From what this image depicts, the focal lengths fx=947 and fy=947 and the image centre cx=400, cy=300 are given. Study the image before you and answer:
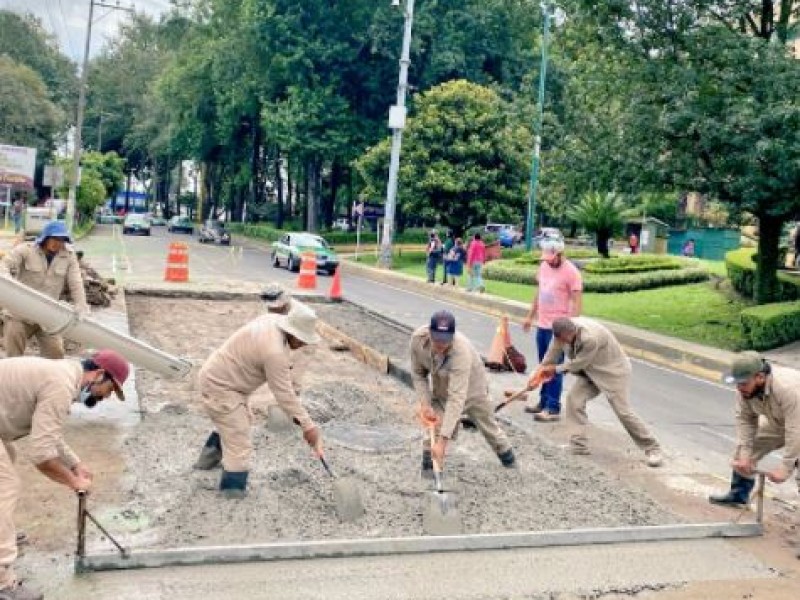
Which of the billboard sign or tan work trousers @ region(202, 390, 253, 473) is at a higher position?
the billboard sign

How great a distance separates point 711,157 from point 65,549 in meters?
15.7

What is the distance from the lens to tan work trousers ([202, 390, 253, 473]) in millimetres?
6930

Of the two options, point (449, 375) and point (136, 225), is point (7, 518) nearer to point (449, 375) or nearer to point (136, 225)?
point (449, 375)

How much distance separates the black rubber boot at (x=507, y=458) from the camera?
8.41m

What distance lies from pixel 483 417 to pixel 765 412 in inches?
89.9

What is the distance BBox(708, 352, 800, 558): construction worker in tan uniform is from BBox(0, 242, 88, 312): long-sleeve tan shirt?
6.34 metres

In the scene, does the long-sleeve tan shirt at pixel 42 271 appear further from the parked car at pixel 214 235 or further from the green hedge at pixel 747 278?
the parked car at pixel 214 235

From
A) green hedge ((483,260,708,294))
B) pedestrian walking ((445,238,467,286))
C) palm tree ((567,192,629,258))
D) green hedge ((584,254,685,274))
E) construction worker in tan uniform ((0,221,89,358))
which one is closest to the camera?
construction worker in tan uniform ((0,221,89,358))

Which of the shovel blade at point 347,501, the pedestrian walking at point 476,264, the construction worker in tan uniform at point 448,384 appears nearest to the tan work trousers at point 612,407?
the construction worker in tan uniform at point 448,384

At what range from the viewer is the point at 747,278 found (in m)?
23.6

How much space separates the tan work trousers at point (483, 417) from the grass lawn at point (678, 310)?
11.8 m

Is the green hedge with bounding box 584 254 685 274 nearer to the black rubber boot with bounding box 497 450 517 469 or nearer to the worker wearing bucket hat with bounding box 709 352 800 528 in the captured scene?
the black rubber boot with bounding box 497 450 517 469

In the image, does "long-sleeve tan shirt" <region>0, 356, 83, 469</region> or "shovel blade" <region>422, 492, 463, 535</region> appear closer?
"long-sleeve tan shirt" <region>0, 356, 83, 469</region>

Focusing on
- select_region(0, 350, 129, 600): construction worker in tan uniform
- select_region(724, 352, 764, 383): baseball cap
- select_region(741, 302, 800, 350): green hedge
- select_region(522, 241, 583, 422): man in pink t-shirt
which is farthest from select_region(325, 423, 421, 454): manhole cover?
select_region(741, 302, 800, 350): green hedge
